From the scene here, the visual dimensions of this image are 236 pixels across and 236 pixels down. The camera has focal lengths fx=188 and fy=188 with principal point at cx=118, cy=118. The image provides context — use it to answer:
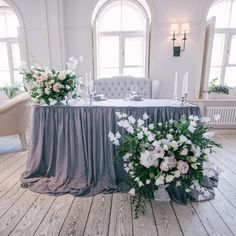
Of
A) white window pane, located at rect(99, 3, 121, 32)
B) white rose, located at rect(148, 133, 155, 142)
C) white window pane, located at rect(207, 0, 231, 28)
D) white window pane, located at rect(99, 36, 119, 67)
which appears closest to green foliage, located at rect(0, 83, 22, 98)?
white window pane, located at rect(99, 36, 119, 67)

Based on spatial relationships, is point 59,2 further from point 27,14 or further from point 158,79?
point 158,79

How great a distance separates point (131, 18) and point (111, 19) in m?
0.45

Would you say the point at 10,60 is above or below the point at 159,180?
above

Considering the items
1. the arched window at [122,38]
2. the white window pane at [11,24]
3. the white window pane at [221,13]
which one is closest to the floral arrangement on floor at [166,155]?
the arched window at [122,38]

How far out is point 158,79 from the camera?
4.11 m

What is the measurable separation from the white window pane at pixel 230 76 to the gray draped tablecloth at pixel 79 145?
9.61ft

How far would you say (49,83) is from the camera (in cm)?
209

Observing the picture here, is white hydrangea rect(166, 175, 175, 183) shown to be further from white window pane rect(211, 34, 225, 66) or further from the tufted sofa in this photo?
white window pane rect(211, 34, 225, 66)

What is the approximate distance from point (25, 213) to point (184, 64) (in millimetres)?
3804

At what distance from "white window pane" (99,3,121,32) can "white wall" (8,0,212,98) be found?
0.43m

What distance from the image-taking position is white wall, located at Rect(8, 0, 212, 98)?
12.5 feet

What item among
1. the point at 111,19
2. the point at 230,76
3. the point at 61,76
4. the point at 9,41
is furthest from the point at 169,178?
the point at 9,41

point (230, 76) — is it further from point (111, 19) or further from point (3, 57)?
point (3, 57)

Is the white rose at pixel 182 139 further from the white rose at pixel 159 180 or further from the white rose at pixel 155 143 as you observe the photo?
the white rose at pixel 159 180
